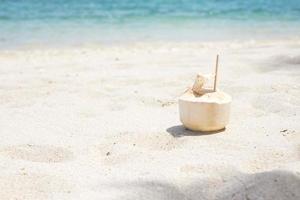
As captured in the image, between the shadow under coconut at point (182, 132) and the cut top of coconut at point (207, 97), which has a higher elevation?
the cut top of coconut at point (207, 97)

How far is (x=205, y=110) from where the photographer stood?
2.83 m

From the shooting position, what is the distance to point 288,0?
17.5m

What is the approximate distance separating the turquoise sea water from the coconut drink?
5513 millimetres

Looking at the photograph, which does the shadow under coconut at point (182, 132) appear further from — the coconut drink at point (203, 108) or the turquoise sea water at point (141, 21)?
the turquoise sea water at point (141, 21)

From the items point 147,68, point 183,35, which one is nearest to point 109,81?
point 147,68

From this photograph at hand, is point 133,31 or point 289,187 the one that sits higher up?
point 289,187

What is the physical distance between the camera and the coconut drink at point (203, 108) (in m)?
→ 2.83

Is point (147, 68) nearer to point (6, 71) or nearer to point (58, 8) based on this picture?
point (6, 71)

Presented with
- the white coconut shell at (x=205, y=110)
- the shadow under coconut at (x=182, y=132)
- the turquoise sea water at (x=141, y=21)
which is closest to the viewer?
the white coconut shell at (x=205, y=110)

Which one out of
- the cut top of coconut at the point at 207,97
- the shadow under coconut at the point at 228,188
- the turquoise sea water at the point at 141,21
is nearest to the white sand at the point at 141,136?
the shadow under coconut at the point at 228,188

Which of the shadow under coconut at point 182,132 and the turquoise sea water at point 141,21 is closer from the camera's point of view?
the shadow under coconut at point 182,132

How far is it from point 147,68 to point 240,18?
7.78m

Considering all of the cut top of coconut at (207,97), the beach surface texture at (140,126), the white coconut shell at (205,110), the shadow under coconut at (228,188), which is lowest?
the beach surface texture at (140,126)

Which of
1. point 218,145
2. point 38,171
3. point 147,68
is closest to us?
point 38,171
